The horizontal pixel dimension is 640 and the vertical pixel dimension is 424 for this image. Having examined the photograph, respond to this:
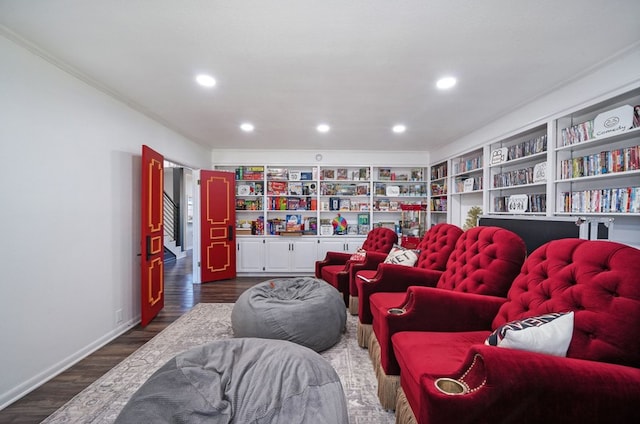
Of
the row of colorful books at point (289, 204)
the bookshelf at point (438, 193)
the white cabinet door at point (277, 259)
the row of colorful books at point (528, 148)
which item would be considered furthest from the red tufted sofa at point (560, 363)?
the row of colorful books at point (289, 204)

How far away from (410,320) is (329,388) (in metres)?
0.65

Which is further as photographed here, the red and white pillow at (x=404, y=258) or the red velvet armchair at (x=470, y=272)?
the red and white pillow at (x=404, y=258)

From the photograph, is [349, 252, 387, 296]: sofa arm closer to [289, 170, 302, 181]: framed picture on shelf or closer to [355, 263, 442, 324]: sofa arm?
[355, 263, 442, 324]: sofa arm

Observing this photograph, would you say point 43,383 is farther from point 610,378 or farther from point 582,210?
point 582,210

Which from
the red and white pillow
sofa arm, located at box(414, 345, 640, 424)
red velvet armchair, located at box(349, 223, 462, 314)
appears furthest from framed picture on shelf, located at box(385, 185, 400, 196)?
sofa arm, located at box(414, 345, 640, 424)

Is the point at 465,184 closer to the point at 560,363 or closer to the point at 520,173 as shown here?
the point at 520,173

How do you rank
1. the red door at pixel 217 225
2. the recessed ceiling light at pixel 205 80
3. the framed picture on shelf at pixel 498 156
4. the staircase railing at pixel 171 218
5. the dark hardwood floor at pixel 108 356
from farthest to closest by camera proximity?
the staircase railing at pixel 171 218
the red door at pixel 217 225
the framed picture on shelf at pixel 498 156
the recessed ceiling light at pixel 205 80
the dark hardwood floor at pixel 108 356

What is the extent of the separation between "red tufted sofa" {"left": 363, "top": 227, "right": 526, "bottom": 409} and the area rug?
0.15m

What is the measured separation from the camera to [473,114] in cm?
329

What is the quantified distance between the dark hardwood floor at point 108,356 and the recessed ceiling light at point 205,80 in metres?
2.59

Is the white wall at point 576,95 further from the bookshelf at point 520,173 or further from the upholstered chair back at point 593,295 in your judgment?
the upholstered chair back at point 593,295

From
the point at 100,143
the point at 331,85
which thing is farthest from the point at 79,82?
the point at 331,85

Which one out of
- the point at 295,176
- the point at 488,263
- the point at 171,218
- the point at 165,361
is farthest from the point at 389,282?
the point at 171,218

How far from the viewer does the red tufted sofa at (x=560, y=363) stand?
900 millimetres
